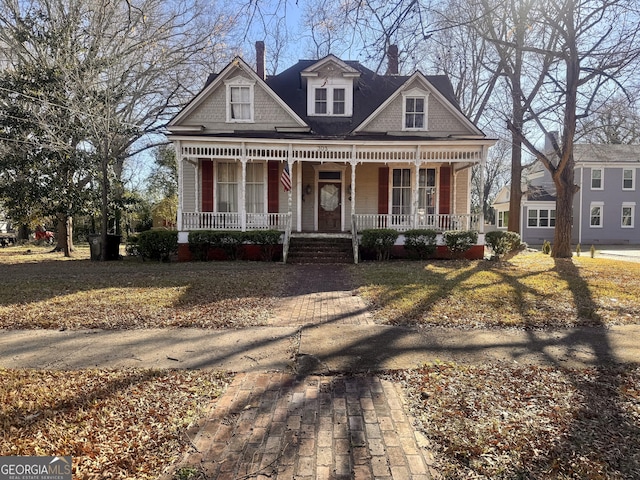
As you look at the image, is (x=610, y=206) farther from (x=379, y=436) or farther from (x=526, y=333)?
(x=379, y=436)

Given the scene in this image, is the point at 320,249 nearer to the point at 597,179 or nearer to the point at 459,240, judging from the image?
the point at 459,240

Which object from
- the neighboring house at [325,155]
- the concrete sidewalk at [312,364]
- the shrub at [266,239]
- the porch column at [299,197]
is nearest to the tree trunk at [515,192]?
the neighboring house at [325,155]

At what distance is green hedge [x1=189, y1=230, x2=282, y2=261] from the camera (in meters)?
13.5

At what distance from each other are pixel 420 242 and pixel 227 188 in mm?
8044

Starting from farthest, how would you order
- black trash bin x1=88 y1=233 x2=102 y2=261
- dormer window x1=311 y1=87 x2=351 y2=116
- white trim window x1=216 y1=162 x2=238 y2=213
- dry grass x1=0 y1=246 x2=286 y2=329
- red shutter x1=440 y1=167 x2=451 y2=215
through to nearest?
dormer window x1=311 y1=87 x2=351 y2=116 < red shutter x1=440 y1=167 x2=451 y2=215 < white trim window x1=216 y1=162 x2=238 y2=213 < black trash bin x1=88 y1=233 x2=102 y2=261 < dry grass x1=0 y1=246 x2=286 y2=329

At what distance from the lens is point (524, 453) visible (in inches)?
101

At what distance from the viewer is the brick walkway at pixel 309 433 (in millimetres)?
2407

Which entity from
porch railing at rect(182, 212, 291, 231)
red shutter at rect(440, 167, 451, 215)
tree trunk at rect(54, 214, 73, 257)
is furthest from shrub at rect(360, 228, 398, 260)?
tree trunk at rect(54, 214, 73, 257)

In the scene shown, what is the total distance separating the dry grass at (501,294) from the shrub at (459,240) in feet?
6.36


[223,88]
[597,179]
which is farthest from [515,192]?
[223,88]

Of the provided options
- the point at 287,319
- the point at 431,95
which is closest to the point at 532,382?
the point at 287,319

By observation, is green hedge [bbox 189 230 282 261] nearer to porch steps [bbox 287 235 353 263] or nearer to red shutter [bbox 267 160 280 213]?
porch steps [bbox 287 235 353 263]

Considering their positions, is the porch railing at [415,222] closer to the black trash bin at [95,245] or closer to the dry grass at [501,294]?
the dry grass at [501,294]

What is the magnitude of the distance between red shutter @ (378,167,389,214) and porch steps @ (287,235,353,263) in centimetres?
276
